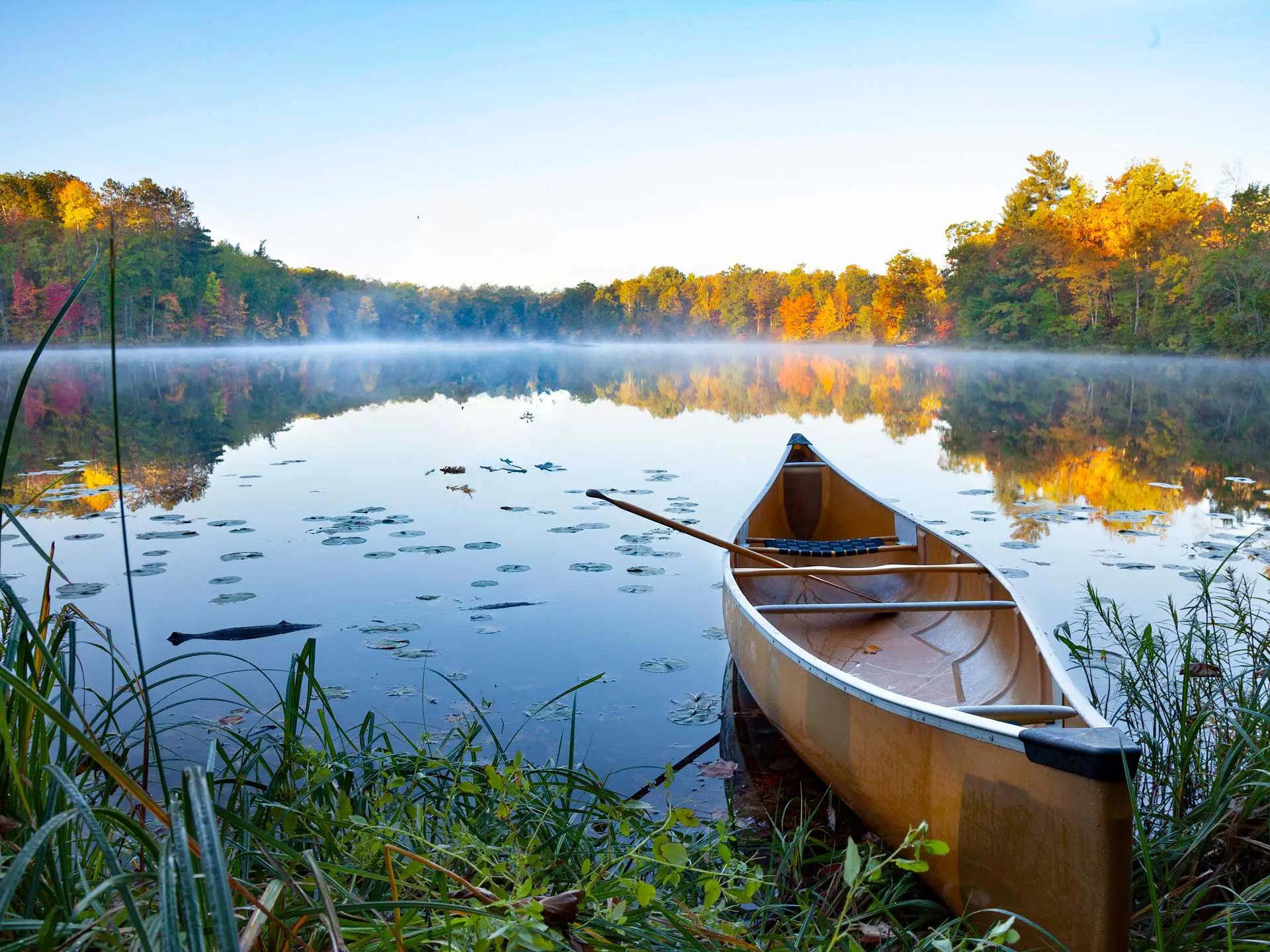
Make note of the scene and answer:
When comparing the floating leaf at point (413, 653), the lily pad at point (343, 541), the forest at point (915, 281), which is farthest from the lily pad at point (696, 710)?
the forest at point (915, 281)

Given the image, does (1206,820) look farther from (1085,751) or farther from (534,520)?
(534,520)

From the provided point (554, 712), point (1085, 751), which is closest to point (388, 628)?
point (554, 712)

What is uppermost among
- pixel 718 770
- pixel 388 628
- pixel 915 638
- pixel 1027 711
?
pixel 1027 711

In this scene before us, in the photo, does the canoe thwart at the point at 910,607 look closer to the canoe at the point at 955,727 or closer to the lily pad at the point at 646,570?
the canoe at the point at 955,727

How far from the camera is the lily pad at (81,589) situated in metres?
4.66

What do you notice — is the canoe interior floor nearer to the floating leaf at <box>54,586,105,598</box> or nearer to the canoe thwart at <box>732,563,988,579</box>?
the canoe thwart at <box>732,563,988,579</box>

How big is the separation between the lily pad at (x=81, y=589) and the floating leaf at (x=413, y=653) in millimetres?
2005

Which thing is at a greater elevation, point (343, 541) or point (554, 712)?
point (343, 541)

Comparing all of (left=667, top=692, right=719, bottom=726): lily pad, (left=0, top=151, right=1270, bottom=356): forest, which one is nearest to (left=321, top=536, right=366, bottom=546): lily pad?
(left=667, top=692, right=719, bottom=726): lily pad

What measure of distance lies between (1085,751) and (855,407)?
51.7ft

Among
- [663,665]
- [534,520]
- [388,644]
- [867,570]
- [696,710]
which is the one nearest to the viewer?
[867,570]

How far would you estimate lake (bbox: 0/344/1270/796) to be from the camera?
12.6 ft

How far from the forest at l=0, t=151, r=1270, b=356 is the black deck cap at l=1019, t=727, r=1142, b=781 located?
16.7 m

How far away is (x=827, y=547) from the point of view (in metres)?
4.55
